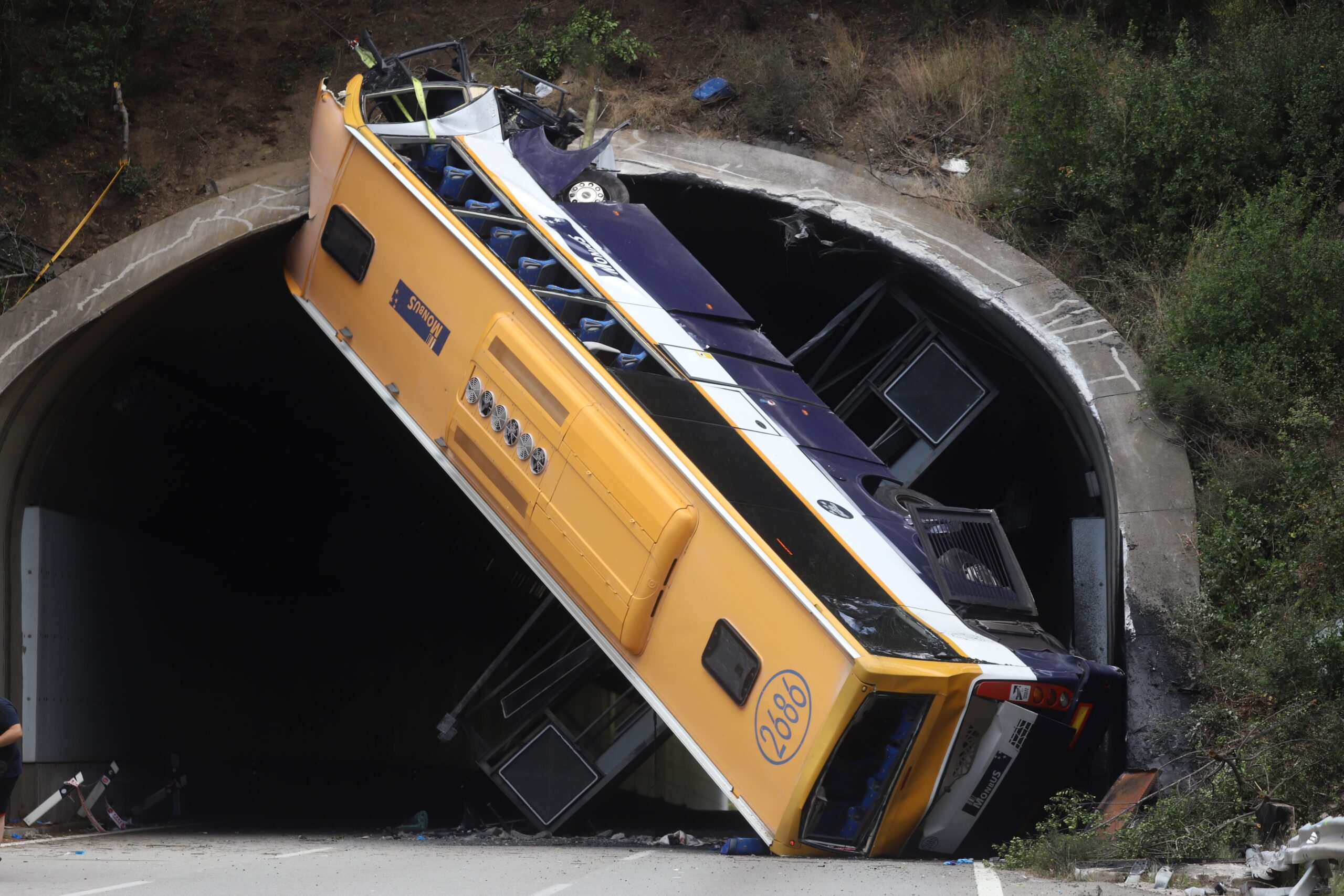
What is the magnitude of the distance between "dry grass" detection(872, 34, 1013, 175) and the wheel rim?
3745 millimetres

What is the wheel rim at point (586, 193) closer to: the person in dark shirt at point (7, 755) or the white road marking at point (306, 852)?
the white road marking at point (306, 852)

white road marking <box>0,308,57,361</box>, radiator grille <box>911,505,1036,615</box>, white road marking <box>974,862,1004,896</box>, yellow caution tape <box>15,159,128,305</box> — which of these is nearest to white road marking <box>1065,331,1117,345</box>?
radiator grille <box>911,505,1036,615</box>

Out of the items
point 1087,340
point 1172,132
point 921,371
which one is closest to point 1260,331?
point 1087,340

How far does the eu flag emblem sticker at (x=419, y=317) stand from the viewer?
9.45m

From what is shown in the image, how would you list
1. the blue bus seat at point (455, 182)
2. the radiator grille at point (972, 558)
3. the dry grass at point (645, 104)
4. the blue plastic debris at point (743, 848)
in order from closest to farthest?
the blue plastic debris at point (743, 848)
the radiator grille at point (972, 558)
the blue bus seat at point (455, 182)
the dry grass at point (645, 104)

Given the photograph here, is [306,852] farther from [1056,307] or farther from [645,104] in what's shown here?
[645,104]

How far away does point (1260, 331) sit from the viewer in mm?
9922

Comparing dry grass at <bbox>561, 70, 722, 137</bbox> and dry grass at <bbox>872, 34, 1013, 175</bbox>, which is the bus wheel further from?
dry grass at <bbox>872, 34, 1013, 175</bbox>

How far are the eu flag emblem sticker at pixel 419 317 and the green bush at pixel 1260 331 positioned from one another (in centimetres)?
592

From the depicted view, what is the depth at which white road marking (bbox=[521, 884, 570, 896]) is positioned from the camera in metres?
5.79

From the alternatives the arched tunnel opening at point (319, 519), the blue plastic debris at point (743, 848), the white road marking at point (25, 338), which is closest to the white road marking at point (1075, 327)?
the arched tunnel opening at point (319, 519)

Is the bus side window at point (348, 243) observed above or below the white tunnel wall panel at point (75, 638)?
above

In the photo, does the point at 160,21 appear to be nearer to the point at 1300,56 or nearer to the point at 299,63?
the point at 299,63

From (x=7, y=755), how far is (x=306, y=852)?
222 cm
